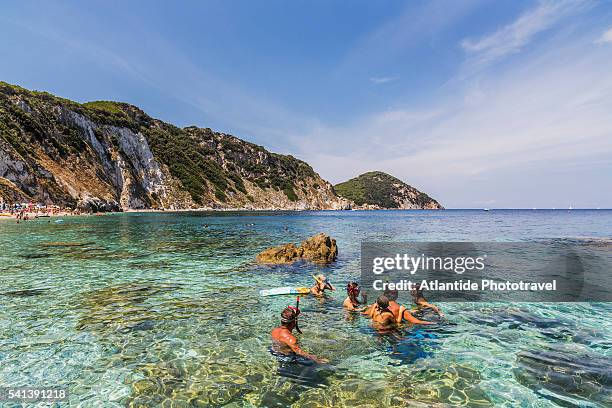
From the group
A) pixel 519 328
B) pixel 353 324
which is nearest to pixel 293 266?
pixel 353 324

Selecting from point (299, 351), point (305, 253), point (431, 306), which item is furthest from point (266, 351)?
point (305, 253)

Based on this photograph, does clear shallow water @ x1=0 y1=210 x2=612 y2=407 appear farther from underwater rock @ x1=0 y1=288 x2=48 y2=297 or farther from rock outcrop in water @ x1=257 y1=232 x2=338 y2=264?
rock outcrop in water @ x1=257 y1=232 x2=338 y2=264

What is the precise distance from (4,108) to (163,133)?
287 ft

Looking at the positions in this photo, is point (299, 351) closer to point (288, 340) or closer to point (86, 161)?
point (288, 340)

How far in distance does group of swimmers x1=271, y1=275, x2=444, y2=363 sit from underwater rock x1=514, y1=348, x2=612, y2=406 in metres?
3.46

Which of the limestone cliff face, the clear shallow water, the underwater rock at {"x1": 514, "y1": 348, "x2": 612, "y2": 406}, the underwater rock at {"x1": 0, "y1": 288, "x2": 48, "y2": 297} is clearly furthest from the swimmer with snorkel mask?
the limestone cliff face

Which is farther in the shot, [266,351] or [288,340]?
[266,351]

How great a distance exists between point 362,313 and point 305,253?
14.5 metres

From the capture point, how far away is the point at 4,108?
100750 millimetres

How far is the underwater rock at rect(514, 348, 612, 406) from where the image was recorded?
7.38 m

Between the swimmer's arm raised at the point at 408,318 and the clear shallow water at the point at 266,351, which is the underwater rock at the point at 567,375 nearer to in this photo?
the clear shallow water at the point at 266,351

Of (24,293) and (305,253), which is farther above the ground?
(305,253)

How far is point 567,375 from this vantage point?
8.23m

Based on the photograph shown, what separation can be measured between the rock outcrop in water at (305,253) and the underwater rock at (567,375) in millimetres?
17400
